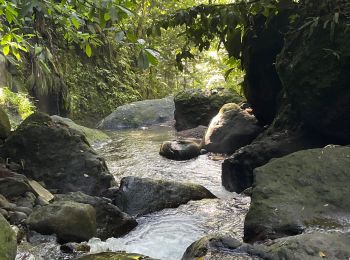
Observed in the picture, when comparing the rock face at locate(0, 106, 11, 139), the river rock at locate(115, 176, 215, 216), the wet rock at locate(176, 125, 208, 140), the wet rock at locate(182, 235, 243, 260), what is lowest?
the wet rock at locate(176, 125, 208, 140)

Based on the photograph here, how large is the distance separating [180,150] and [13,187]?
4454 millimetres

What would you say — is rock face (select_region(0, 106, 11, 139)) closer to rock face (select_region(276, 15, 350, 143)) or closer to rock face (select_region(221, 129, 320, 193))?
rock face (select_region(221, 129, 320, 193))

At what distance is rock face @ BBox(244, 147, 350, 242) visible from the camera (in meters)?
3.73

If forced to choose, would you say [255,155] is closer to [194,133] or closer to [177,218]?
[177,218]

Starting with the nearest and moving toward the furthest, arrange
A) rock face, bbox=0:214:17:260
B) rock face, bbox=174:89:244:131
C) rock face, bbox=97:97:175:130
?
rock face, bbox=0:214:17:260 → rock face, bbox=174:89:244:131 → rock face, bbox=97:97:175:130

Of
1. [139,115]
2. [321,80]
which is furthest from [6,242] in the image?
[139,115]

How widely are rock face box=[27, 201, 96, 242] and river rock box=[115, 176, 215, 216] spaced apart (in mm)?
1194

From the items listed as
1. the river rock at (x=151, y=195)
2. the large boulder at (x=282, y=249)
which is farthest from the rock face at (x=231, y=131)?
the large boulder at (x=282, y=249)

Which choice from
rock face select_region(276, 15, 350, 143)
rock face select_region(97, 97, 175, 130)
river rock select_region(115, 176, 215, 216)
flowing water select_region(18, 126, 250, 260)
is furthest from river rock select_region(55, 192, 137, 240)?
rock face select_region(97, 97, 175, 130)

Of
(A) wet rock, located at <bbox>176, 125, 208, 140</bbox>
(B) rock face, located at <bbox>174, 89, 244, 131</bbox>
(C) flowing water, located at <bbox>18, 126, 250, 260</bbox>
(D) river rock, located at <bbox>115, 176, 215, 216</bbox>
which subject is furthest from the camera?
(B) rock face, located at <bbox>174, 89, 244, 131</bbox>

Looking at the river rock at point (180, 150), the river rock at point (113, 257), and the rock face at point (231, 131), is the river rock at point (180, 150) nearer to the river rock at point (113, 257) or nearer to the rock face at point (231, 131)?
the rock face at point (231, 131)

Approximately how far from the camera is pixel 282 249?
9.87 feet

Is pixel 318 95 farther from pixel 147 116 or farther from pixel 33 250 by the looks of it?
pixel 147 116

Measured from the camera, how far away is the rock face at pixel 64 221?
3834 millimetres
